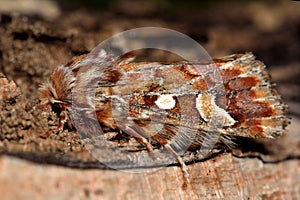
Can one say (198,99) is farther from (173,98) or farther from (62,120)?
(62,120)

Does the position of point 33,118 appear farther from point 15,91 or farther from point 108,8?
point 108,8

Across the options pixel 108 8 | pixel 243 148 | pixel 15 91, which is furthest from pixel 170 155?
pixel 108 8

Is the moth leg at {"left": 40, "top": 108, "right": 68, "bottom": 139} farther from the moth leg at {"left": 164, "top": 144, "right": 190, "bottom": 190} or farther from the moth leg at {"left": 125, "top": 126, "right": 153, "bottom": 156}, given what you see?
the moth leg at {"left": 164, "top": 144, "right": 190, "bottom": 190}

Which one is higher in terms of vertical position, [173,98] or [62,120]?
[173,98]

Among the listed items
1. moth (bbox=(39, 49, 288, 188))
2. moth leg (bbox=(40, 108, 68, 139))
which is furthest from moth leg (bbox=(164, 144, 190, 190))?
moth leg (bbox=(40, 108, 68, 139))

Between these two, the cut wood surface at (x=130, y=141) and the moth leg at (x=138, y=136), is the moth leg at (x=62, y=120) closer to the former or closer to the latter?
the cut wood surface at (x=130, y=141)

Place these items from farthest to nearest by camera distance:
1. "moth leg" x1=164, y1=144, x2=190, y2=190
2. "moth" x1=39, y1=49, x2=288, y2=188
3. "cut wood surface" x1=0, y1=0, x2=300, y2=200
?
1. "moth" x1=39, y1=49, x2=288, y2=188
2. "moth leg" x1=164, y1=144, x2=190, y2=190
3. "cut wood surface" x1=0, y1=0, x2=300, y2=200

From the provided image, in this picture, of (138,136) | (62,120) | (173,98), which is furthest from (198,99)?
(62,120)

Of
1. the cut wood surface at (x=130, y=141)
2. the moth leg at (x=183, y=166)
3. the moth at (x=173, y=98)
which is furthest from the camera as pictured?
the moth at (x=173, y=98)

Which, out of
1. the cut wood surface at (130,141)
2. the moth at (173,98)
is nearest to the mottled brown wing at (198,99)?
the moth at (173,98)
